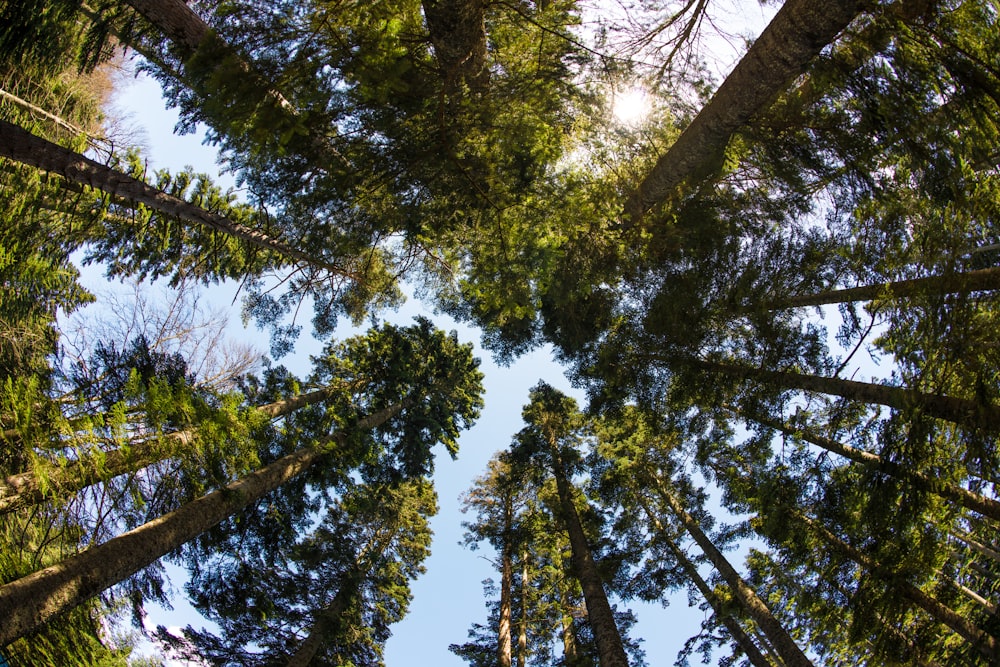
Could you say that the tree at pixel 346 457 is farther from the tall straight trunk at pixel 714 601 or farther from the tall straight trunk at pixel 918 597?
the tall straight trunk at pixel 918 597

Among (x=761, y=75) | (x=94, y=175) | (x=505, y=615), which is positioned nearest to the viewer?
(x=761, y=75)

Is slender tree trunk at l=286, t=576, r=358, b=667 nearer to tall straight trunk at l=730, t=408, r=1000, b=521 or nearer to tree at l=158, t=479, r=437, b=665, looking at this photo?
tree at l=158, t=479, r=437, b=665

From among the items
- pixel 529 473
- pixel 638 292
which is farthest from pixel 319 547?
pixel 638 292

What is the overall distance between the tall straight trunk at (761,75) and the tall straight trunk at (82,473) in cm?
716

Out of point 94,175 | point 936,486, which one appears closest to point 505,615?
point 936,486

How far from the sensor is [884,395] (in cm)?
564

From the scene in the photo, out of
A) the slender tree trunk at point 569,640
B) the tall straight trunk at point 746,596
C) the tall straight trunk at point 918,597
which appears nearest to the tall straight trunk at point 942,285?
the tall straight trunk at point 918,597

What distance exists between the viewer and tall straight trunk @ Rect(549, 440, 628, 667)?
24.8 ft

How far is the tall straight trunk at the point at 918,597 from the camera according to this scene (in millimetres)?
4117

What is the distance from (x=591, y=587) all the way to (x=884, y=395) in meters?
6.64

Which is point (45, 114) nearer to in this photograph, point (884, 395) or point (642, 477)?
point (884, 395)

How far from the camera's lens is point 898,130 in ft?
13.9

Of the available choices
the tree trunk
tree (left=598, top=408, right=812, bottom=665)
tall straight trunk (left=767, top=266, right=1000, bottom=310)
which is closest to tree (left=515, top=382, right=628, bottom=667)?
tree (left=598, top=408, right=812, bottom=665)

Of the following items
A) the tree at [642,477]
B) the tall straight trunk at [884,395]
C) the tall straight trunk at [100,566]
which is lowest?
the tall straight trunk at [884,395]
